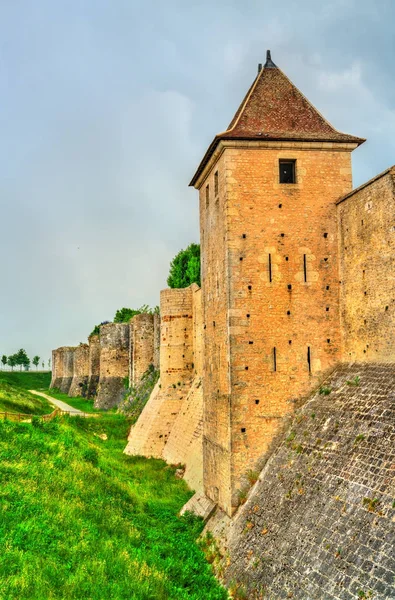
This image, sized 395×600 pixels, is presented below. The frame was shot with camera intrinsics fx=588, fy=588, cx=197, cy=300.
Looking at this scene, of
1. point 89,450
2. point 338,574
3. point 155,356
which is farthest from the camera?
point 155,356

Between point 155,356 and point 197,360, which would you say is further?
point 155,356

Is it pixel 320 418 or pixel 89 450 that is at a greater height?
pixel 320 418

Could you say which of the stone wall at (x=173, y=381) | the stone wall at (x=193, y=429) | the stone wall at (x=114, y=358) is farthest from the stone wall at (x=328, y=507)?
the stone wall at (x=114, y=358)

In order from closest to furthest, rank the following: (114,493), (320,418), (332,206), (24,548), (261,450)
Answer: (24,548), (320,418), (261,450), (332,206), (114,493)

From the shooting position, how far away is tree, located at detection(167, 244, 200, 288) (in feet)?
159

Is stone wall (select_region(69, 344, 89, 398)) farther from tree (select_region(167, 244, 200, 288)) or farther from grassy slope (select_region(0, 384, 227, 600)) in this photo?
grassy slope (select_region(0, 384, 227, 600))

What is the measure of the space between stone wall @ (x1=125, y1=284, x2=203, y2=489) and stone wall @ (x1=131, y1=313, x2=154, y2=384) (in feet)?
32.9

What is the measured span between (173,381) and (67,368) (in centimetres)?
4484

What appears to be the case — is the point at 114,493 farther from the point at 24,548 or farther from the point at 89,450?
the point at 24,548

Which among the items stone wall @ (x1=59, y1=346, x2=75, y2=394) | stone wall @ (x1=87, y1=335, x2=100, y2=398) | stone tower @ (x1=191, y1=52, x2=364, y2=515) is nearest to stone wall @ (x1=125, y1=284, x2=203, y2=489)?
stone tower @ (x1=191, y1=52, x2=364, y2=515)

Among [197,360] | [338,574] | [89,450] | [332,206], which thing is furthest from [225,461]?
[197,360]

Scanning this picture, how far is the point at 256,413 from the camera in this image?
13703 millimetres

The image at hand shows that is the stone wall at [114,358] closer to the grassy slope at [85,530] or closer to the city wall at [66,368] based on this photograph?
the city wall at [66,368]

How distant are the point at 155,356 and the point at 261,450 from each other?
22.6 m
